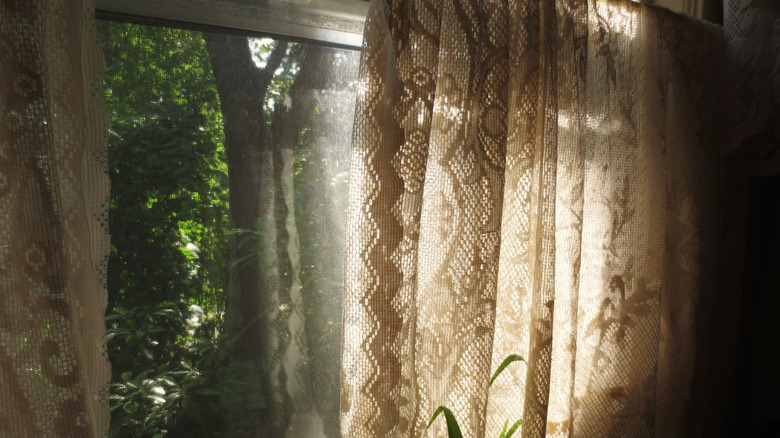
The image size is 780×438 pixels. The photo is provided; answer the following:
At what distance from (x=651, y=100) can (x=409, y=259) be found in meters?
0.75

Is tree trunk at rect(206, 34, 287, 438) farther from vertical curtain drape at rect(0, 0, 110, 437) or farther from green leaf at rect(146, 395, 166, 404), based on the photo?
vertical curtain drape at rect(0, 0, 110, 437)

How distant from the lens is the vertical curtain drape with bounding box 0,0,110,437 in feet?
1.73

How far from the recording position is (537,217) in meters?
0.92

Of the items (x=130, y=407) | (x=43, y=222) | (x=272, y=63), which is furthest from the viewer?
(x=272, y=63)

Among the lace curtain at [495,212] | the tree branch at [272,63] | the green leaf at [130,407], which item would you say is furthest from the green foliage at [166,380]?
the tree branch at [272,63]

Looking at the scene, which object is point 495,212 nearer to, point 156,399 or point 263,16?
point 263,16

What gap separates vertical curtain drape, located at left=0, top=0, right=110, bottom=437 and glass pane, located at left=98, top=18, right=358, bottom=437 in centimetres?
22

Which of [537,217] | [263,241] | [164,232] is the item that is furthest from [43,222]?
[537,217]

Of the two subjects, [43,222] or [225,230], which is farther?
[225,230]

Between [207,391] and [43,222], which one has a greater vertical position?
[43,222]

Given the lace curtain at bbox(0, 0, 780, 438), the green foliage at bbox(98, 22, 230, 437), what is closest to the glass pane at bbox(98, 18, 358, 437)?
the green foliage at bbox(98, 22, 230, 437)

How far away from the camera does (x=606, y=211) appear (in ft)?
3.49

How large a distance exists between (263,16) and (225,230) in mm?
408

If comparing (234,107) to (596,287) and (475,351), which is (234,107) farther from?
(596,287)
